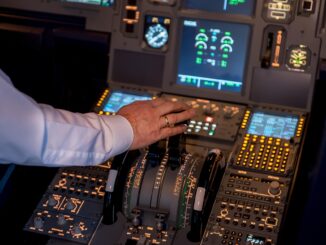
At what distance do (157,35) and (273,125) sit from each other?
29.6 inches

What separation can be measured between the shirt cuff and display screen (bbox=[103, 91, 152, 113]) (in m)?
0.73

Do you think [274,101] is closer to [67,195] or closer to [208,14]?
[208,14]

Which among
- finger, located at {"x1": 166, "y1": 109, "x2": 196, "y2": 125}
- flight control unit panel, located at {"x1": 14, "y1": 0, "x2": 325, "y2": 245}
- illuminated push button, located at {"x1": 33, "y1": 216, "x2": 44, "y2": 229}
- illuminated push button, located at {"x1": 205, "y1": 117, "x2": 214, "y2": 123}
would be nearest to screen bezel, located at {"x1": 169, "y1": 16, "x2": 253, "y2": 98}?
flight control unit panel, located at {"x1": 14, "y1": 0, "x2": 325, "y2": 245}

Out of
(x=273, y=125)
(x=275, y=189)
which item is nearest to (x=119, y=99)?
(x=273, y=125)

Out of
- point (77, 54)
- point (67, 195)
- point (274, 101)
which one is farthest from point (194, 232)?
point (77, 54)

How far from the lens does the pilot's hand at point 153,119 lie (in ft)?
8.91

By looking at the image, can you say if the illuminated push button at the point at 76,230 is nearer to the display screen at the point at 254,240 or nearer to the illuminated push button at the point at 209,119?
the display screen at the point at 254,240

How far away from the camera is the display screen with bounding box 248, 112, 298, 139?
3.17 metres

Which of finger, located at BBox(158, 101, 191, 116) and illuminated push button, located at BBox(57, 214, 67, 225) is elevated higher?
finger, located at BBox(158, 101, 191, 116)

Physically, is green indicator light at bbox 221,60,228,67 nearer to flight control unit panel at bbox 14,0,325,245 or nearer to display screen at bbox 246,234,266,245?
flight control unit panel at bbox 14,0,325,245

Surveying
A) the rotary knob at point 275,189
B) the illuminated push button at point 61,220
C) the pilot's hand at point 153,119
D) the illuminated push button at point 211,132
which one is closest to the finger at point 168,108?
the pilot's hand at point 153,119

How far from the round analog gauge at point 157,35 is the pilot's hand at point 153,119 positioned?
670mm

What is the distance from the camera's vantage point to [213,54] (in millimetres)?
3400

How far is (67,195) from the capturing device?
10.1 ft
